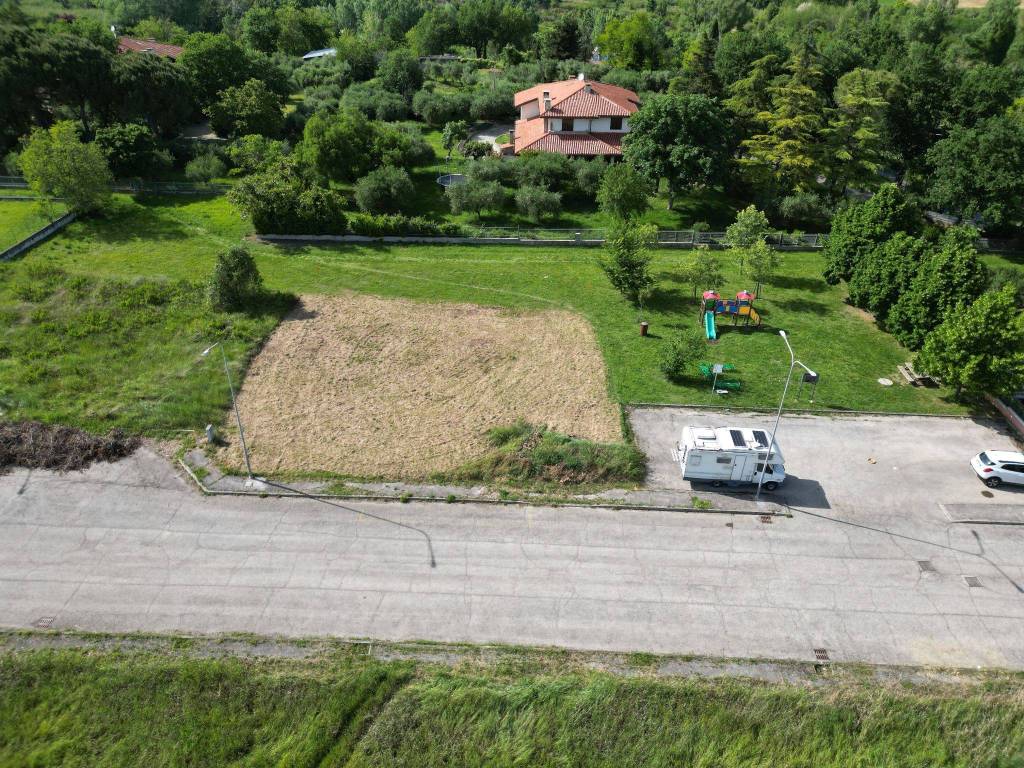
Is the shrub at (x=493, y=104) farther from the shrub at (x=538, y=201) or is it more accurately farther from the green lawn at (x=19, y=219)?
the green lawn at (x=19, y=219)

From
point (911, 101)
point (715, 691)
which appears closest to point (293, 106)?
point (911, 101)

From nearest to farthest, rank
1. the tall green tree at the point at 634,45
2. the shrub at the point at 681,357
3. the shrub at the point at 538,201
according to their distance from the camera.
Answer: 1. the shrub at the point at 681,357
2. the shrub at the point at 538,201
3. the tall green tree at the point at 634,45

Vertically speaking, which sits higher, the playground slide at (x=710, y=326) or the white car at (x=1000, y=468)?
the playground slide at (x=710, y=326)

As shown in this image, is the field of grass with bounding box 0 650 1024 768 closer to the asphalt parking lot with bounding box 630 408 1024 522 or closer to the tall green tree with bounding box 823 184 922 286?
the asphalt parking lot with bounding box 630 408 1024 522

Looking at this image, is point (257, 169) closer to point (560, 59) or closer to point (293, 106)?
point (293, 106)

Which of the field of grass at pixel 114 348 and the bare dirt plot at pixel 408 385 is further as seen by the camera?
the field of grass at pixel 114 348

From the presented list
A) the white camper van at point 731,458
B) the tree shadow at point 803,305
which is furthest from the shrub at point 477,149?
the white camper van at point 731,458
